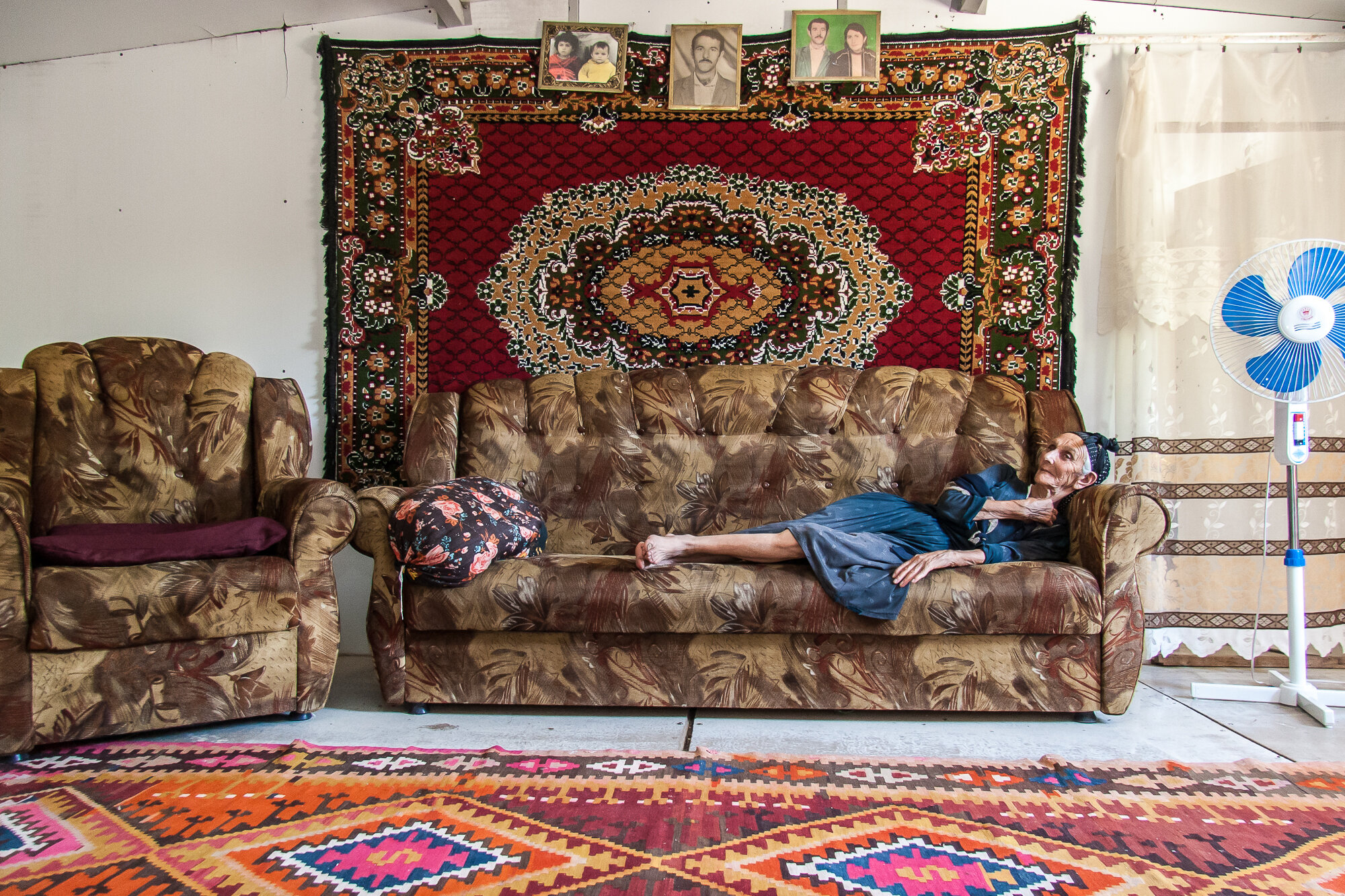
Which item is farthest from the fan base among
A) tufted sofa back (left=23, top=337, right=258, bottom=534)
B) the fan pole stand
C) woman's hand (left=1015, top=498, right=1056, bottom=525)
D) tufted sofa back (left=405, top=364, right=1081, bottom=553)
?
tufted sofa back (left=23, top=337, right=258, bottom=534)

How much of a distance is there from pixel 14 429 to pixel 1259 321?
3.85 metres

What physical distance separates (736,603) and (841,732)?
1.43ft

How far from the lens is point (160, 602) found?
6.70 ft

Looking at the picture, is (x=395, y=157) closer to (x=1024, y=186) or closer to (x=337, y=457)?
(x=337, y=457)

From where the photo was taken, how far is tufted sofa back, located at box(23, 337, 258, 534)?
260cm

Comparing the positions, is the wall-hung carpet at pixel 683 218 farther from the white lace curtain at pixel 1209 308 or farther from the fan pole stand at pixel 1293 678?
the fan pole stand at pixel 1293 678

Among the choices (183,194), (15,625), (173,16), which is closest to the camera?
(15,625)

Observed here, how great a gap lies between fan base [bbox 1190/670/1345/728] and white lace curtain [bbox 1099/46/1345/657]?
47 centimetres

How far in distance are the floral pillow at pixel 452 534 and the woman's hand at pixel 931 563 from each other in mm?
1072

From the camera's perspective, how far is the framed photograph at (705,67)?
3.18 metres

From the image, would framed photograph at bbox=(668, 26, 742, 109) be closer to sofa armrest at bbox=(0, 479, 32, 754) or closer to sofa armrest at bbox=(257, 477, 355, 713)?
sofa armrest at bbox=(257, 477, 355, 713)

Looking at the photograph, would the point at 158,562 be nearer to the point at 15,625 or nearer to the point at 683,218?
the point at 15,625

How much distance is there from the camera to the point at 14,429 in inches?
99.4

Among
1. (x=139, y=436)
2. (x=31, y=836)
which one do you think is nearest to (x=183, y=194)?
(x=139, y=436)
